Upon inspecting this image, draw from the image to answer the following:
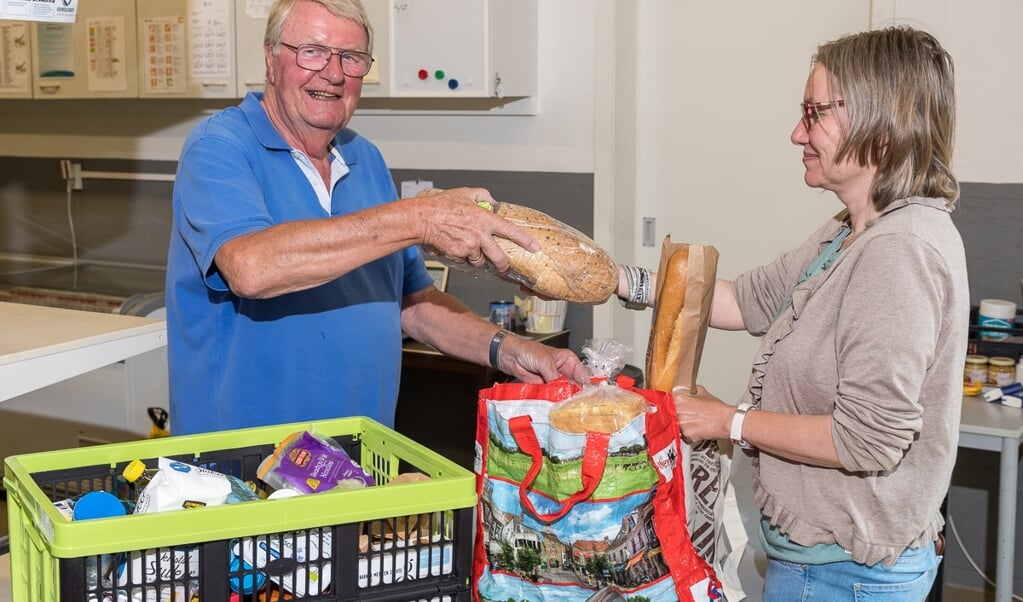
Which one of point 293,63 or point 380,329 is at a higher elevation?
point 293,63

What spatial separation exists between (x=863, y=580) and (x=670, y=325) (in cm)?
49

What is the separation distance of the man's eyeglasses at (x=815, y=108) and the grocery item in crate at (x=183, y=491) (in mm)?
1040

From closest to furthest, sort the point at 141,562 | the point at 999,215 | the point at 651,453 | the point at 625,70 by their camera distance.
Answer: the point at 141,562
the point at 651,453
the point at 999,215
the point at 625,70

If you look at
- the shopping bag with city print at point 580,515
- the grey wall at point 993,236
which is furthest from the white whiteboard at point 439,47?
the shopping bag with city print at point 580,515

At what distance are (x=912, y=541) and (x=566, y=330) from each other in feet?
7.68

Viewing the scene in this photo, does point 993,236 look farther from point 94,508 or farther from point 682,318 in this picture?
point 94,508

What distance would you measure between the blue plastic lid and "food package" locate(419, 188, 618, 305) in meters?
0.63

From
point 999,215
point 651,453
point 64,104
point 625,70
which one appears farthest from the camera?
point 64,104

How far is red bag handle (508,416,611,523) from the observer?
1370mm

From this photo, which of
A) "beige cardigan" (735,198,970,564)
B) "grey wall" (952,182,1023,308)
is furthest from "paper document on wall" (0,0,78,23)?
"grey wall" (952,182,1023,308)

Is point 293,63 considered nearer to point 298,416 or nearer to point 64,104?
point 298,416

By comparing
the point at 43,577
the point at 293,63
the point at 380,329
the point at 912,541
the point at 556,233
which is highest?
the point at 293,63

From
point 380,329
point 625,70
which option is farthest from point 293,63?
point 625,70

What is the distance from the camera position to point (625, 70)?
3.79 metres
